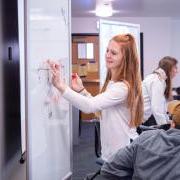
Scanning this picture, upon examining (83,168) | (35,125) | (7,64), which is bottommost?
(83,168)

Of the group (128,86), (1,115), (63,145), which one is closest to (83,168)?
(63,145)

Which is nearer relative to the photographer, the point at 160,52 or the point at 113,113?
the point at 113,113

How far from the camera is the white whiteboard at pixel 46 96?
1.63 metres

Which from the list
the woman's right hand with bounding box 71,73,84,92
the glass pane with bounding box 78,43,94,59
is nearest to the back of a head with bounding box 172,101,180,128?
the woman's right hand with bounding box 71,73,84,92

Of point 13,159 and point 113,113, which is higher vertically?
point 113,113

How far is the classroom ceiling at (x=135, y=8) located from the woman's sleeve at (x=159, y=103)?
2.69 metres

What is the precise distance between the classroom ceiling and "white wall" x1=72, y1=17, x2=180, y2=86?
0.94ft

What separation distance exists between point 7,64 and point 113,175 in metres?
0.81

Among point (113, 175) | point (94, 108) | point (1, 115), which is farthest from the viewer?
point (94, 108)

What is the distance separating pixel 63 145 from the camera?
218cm

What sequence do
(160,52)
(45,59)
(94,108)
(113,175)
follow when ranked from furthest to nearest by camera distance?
(160,52)
(94,108)
(45,59)
(113,175)

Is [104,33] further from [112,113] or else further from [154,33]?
[154,33]

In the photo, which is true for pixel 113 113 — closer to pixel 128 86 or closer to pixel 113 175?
pixel 128 86

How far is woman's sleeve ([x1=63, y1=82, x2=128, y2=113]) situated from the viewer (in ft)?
6.27
